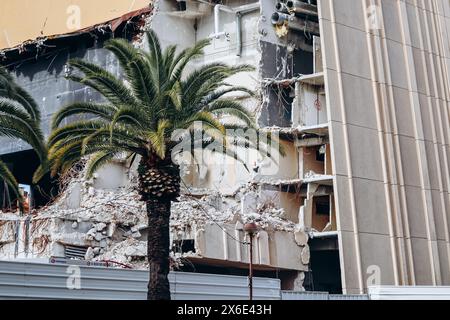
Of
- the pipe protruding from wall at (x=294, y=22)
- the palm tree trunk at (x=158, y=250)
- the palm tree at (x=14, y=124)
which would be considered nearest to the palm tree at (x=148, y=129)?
the palm tree trunk at (x=158, y=250)

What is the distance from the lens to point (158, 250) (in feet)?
79.7

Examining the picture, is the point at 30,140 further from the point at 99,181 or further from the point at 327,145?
the point at 327,145

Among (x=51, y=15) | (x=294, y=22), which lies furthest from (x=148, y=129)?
(x=51, y=15)

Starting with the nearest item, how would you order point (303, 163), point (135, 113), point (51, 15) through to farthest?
1. point (135, 113)
2. point (303, 163)
3. point (51, 15)

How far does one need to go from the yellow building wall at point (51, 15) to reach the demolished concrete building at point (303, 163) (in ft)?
5.10

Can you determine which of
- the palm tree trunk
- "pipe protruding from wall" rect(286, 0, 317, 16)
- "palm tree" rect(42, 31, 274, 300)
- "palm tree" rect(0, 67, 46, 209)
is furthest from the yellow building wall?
the palm tree trunk

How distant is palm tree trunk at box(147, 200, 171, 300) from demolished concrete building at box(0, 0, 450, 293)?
7.73m

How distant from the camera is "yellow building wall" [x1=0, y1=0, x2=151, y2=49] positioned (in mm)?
42031

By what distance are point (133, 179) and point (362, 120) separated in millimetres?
10330

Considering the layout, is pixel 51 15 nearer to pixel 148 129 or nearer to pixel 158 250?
pixel 148 129

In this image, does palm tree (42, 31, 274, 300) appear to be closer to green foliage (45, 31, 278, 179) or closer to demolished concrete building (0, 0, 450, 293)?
green foliage (45, 31, 278, 179)

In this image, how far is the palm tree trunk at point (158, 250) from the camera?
79.2 ft

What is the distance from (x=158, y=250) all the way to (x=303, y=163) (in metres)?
17.1

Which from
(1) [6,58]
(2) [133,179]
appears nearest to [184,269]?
(2) [133,179]
